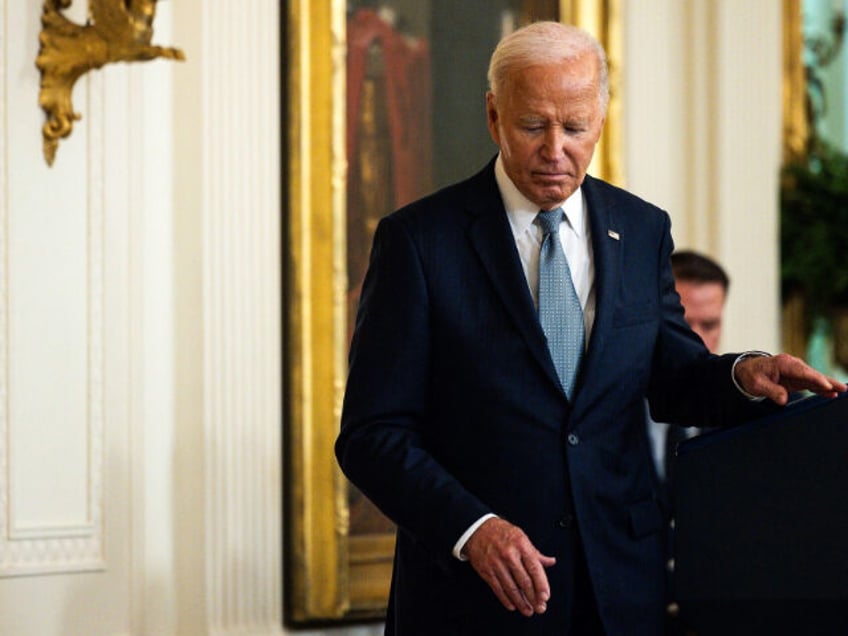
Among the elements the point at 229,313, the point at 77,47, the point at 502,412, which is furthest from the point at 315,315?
the point at 502,412

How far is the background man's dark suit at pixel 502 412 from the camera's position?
2.45m

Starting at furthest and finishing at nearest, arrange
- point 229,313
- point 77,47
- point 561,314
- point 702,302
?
point 702,302 → point 229,313 → point 77,47 → point 561,314

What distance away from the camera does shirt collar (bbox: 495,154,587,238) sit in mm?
2609

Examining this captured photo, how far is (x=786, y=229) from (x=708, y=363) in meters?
3.61

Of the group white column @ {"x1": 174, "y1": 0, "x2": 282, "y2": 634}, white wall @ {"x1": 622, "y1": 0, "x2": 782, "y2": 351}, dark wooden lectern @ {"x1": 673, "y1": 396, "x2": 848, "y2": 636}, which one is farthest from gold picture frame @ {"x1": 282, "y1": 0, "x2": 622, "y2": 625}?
dark wooden lectern @ {"x1": 673, "y1": 396, "x2": 848, "y2": 636}

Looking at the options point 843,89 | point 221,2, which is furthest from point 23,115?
point 843,89

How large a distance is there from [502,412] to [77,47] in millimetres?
2153

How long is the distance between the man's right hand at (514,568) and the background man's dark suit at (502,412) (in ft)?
0.41

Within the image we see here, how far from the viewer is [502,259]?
8.38 feet

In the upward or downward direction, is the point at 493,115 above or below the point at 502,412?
above

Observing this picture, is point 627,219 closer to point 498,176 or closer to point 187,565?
point 498,176

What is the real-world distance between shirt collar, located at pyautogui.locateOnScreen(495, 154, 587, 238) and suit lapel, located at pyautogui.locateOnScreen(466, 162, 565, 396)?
19mm

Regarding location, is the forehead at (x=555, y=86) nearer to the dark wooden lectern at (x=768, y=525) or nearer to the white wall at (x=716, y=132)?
the dark wooden lectern at (x=768, y=525)

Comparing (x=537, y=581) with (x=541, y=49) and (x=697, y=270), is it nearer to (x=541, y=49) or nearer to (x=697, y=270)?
(x=541, y=49)
